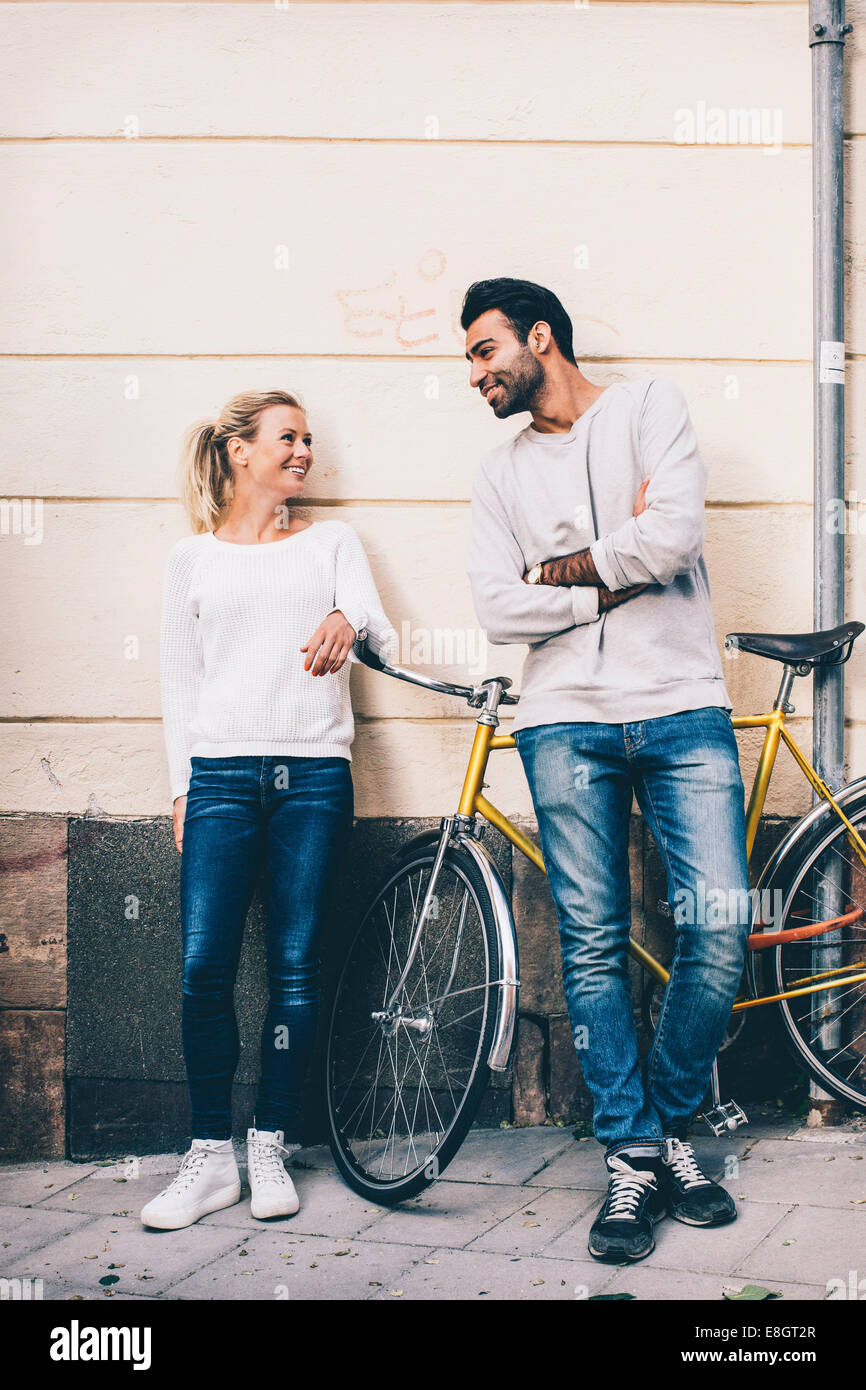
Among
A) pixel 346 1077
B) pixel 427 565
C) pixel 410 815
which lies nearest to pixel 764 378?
pixel 427 565

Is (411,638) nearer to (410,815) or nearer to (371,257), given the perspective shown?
(410,815)

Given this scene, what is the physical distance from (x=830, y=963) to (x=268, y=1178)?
169 cm

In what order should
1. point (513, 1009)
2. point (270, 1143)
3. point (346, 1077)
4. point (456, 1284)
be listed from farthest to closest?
point (346, 1077) < point (270, 1143) < point (513, 1009) < point (456, 1284)

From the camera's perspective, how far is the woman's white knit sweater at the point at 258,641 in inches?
122

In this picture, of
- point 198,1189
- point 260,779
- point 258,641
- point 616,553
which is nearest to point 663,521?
point 616,553

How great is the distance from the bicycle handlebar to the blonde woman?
0.10 feet

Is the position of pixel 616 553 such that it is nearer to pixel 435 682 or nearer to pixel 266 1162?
pixel 435 682

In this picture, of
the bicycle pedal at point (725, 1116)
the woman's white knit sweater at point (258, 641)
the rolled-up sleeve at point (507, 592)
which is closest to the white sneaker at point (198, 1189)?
the woman's white knit sweater at point (258, 641)

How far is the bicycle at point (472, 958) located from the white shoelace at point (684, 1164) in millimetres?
136

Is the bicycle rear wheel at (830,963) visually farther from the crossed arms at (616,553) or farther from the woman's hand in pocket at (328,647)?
the woman's hand in pocket at (328,647)

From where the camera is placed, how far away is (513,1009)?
2775 mm

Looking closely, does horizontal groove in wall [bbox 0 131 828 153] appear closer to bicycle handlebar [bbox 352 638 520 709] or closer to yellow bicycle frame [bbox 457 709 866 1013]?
bicycle handlebar [bbox 352 638 520 709]

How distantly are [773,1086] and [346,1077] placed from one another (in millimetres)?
1293
